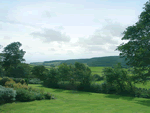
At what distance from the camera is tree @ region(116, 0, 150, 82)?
1677 centimetres

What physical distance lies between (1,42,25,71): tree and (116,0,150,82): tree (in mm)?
50250

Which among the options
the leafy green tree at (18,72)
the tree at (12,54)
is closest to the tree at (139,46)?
the leafy green tree at (18,72)

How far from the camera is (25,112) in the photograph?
9.33 meters

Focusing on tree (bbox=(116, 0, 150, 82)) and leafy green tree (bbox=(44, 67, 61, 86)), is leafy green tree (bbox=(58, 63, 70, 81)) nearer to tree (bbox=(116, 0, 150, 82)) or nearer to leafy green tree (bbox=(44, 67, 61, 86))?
leafy green tree (bbox=(44, 67, 61, 86))

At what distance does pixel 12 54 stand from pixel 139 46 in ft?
179

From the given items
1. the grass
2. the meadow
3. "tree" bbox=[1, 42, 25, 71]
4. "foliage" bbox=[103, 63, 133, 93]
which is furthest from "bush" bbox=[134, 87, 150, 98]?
"tree" bbox=[1, 42, 25, 71]

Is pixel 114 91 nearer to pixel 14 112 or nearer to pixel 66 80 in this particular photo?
pixel 66 80

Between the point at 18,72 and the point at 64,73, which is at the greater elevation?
the point at 64,73

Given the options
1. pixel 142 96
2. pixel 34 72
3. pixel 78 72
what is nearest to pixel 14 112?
pixel 142 96

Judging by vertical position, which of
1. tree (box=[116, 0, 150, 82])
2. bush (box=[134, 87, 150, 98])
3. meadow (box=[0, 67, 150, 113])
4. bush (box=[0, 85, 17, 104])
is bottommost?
bush (box=[134, 87, 150, 98])

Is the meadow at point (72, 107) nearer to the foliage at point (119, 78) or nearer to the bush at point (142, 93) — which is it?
the bush at point (142, 93)

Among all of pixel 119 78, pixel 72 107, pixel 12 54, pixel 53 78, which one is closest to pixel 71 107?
pixel 72 107

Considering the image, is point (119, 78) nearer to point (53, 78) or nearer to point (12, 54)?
point (53, 78)

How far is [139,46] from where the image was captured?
17500 millimetres
